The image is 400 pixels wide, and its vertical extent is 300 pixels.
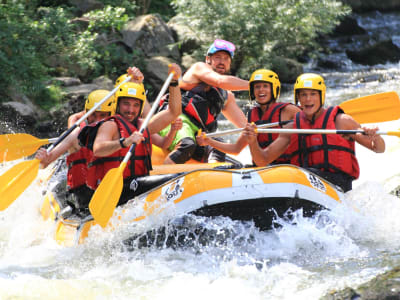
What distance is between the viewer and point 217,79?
6.30 meters

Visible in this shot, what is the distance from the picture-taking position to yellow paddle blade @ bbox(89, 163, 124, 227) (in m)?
4.48

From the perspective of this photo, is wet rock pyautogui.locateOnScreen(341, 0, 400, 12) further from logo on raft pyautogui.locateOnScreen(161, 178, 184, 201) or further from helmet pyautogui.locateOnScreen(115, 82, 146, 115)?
logo on raft pyautogui.locateOnScreen(161, 178, 184, 201)

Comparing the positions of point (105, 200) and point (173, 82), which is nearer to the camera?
point (105, 200)

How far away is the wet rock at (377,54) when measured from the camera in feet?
57.1

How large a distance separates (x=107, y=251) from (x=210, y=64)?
2711mm

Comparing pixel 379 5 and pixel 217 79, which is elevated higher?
pixel 379 5

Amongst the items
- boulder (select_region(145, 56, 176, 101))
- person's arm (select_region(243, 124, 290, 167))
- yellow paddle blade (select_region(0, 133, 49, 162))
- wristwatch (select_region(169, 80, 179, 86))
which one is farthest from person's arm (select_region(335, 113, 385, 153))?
boulder (select_region(145, 56, 176, 101))

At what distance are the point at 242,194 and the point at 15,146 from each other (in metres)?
2.61

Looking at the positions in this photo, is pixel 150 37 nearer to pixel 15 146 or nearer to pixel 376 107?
pixel 15 146

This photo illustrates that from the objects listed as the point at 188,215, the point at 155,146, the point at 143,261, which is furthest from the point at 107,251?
the point at 155,146

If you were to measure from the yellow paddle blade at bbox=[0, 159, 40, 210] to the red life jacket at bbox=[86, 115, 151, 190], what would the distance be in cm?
71

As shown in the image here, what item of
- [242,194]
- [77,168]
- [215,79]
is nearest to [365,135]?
[242,194]

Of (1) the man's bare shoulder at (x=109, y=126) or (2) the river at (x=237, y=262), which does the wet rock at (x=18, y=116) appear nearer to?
(2) the river at (x=237, y=262)

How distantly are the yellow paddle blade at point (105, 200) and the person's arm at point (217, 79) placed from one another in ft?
6.82
